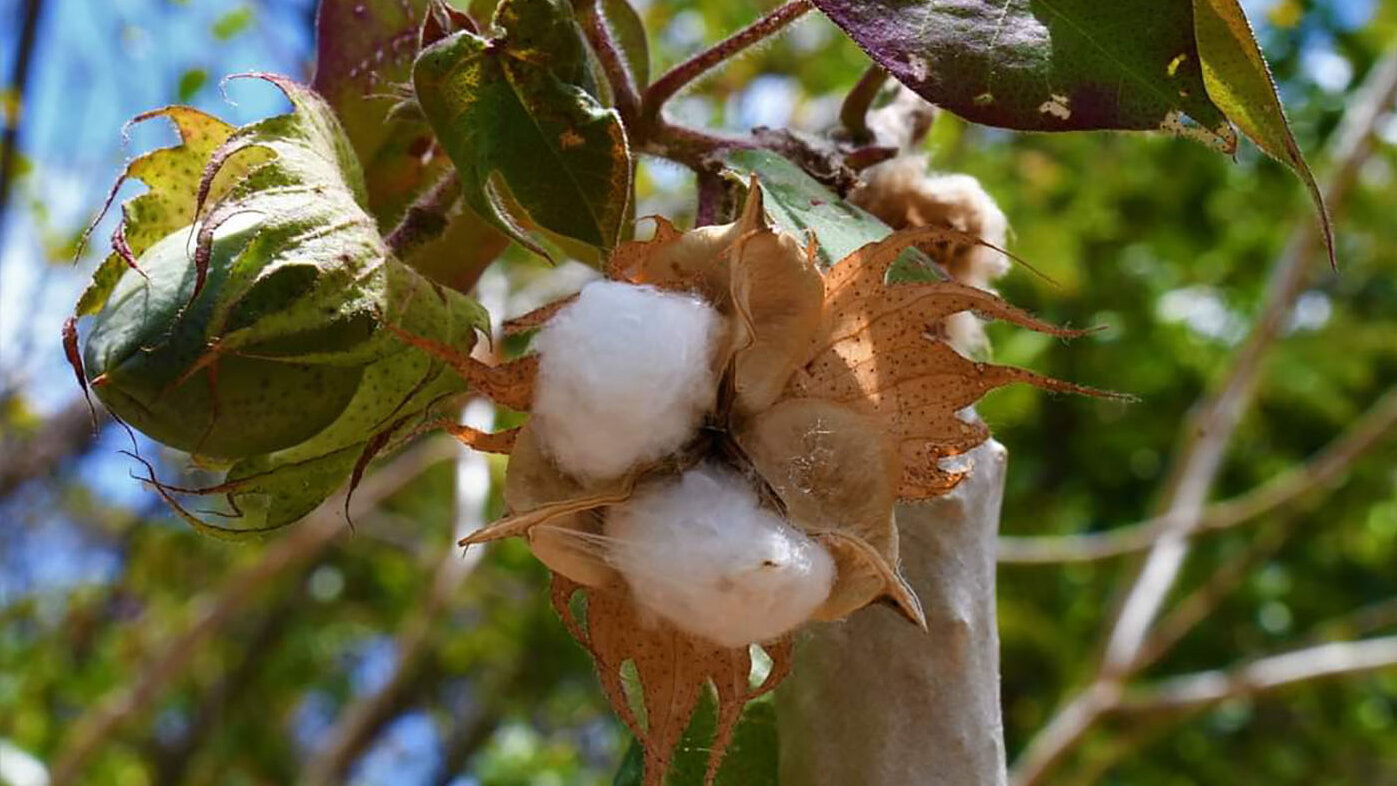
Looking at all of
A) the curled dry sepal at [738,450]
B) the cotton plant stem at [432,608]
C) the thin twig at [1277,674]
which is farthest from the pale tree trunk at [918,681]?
the cotton plant stem at [432,608]

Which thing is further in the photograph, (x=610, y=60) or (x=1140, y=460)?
(x=1140, y=460)

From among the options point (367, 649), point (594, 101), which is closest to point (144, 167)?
point (594, 101)

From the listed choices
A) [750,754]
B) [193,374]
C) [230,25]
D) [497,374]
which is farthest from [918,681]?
[230,25]

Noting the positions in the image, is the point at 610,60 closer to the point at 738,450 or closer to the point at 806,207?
the point at 806,207

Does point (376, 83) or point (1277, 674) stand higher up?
point (376, 83)

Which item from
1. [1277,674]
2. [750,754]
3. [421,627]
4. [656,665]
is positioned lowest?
[421,627]

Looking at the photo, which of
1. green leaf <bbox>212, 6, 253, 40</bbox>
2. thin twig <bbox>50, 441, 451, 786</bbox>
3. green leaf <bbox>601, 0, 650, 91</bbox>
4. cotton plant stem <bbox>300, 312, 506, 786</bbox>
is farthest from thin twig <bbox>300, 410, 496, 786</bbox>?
green leaf <bbox>601, 0, 650, 91</bbox>

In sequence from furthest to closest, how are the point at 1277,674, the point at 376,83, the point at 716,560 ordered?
1. the point at 1277,674
2. the point at 376,83
3. the point at 716,560
